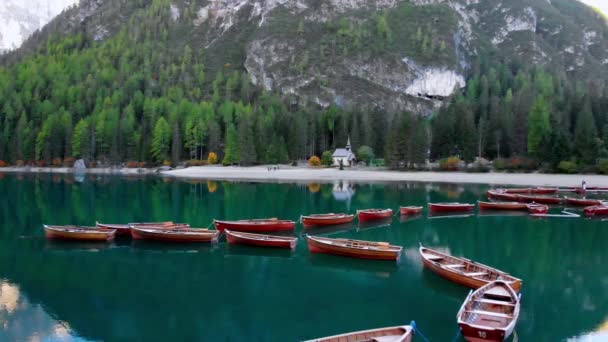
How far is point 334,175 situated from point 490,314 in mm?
81954

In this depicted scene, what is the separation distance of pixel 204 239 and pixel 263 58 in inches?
6920

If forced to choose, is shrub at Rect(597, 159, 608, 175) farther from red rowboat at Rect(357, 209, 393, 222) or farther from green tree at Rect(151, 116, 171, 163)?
green tree at Rect(151, 116, 171, 163)

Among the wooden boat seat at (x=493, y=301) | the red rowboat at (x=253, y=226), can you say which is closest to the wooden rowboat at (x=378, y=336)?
the wooden boat seat at (x=493, y=301)

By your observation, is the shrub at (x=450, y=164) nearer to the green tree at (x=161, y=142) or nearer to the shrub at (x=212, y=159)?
the shrub at (x=212, y=159)

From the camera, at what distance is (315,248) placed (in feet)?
97.0

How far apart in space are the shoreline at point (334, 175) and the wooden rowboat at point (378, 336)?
70339mm

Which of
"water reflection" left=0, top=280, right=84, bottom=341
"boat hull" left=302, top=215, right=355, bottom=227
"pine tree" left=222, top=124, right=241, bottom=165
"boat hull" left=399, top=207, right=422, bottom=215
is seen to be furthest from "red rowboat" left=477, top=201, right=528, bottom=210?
"pine tree" left=222, top=124, right=241, bottom=165

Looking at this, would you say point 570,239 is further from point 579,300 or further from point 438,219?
point 579,300

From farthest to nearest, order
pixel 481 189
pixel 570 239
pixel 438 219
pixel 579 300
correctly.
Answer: pixel 481 189
pixel 438 219
pixel 570 239
pixel 579 300

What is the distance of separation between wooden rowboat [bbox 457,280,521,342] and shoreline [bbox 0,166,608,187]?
64.4 m

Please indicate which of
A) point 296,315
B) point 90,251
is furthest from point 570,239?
point 90,251

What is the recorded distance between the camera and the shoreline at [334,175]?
77.2 meters

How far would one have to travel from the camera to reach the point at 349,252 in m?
28.3

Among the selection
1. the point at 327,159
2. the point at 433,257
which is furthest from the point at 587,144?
the point at 433,257
